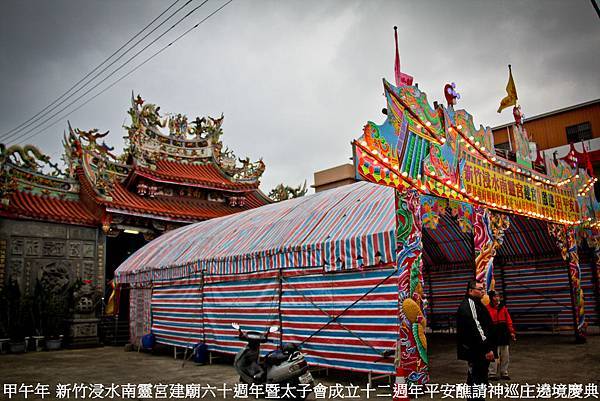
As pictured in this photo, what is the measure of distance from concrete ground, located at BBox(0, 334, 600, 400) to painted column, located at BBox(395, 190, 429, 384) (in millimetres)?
588

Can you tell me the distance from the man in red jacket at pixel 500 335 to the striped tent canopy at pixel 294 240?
2.34 metres

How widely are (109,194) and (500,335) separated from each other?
50.8 ft

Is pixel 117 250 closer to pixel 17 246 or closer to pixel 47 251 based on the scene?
pixel 47 251

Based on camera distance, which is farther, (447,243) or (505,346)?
(447,243)

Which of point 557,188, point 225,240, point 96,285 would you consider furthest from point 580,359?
point 96,285

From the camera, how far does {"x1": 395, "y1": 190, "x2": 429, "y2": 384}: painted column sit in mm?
7562

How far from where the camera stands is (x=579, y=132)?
80.5 feet

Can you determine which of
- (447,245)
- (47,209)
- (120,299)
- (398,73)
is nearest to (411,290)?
(398,73)

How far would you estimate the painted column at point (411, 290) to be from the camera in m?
7.56

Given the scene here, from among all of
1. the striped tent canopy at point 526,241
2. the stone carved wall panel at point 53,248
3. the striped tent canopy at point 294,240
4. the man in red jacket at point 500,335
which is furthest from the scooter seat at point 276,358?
the stone carved wall panel at point 53,248

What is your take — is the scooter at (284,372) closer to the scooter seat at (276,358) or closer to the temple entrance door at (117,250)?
the scooter seat at (276,358)

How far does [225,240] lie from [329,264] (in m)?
4.61

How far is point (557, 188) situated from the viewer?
1293 centimetres

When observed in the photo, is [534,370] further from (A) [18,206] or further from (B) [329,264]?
(A) [18,206]
